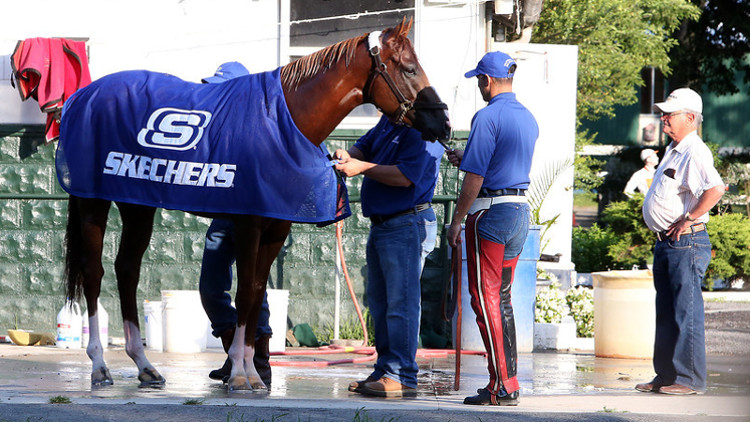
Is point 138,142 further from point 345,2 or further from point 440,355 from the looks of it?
point 345,2

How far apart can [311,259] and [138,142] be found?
12.9ft

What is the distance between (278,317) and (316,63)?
348cm

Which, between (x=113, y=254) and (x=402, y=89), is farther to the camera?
(x=113, y=254)

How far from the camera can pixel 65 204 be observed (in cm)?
994

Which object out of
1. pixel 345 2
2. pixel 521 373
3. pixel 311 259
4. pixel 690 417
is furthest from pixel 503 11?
pixel 690 417

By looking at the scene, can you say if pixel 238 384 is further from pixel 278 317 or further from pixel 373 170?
pixel 278 317

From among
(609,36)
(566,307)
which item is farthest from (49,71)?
(609,36)

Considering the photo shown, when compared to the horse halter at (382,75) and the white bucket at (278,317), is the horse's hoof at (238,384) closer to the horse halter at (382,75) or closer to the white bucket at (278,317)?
the horse halter at (382,75)

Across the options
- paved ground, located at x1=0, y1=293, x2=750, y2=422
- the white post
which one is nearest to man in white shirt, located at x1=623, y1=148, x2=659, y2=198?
paved ground, located at x1=0, y1=293, x2=750, y2=422

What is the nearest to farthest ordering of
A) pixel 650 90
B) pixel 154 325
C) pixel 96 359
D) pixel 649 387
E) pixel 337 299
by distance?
pixel 96 359 → pixel 649 387 → pixel 154 325 → pixel 337 299 → pixel 650 90

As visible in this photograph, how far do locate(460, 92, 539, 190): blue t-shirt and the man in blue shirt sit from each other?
1.30 feet

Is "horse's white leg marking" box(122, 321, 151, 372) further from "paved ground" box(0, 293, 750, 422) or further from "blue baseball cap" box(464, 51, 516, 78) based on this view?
"blue baseball cap" box(464, 51, 516, 78)

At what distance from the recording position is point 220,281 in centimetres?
665

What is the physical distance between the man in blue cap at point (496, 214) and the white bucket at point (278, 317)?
133 inches
